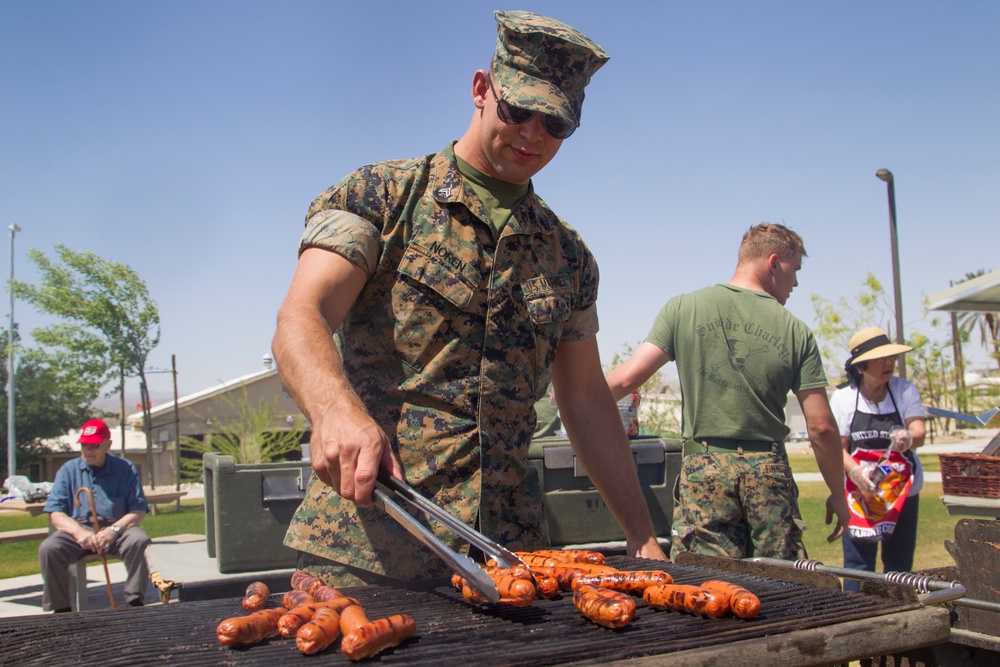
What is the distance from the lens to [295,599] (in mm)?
1953

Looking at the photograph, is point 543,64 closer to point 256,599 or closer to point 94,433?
point 256,599

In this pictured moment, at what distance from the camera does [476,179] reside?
2619 millimetres

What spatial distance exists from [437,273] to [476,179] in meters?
0.37

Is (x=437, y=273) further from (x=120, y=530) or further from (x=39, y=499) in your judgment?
(x=39, y=499)

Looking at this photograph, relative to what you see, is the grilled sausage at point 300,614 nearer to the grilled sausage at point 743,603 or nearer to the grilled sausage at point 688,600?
the grilled sausage at point 688,600

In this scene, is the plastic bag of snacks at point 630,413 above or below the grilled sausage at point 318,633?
above

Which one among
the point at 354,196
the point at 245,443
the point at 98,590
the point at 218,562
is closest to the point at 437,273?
the point at 354,196

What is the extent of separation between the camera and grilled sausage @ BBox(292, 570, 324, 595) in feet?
6.86

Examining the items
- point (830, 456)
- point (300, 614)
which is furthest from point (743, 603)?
point (830, 456)

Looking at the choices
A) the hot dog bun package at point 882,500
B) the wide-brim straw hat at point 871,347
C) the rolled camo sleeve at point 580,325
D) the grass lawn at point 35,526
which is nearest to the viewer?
the rolled camo sleeve at point 580,325

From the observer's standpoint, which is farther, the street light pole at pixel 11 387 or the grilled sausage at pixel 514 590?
the street light pole at pixel 11 387

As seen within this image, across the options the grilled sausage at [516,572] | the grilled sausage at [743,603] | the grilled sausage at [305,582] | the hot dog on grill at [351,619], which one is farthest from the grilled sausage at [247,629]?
the grilled sausage at [743,603]

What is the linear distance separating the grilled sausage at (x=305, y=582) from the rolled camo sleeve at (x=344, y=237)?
82cm

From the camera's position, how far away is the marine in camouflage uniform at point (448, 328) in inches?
92.2
